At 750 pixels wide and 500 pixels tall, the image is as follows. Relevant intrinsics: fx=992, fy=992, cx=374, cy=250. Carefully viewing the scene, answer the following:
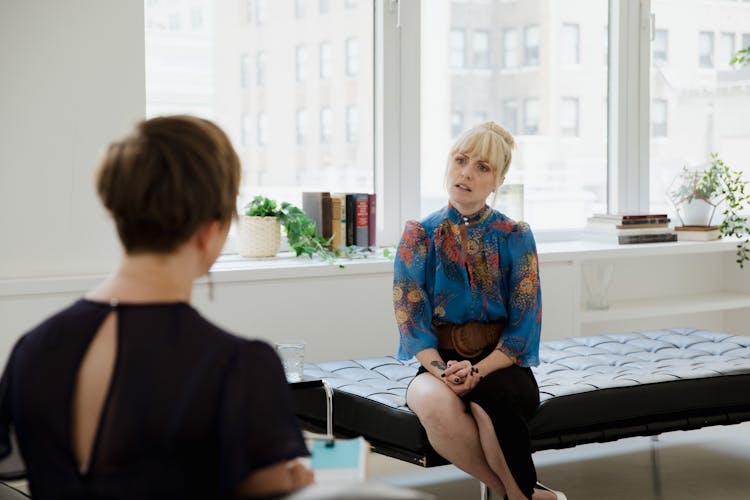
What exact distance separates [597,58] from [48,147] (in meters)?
2.79

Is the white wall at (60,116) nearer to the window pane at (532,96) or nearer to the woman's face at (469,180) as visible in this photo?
the woman's face at (469,180)

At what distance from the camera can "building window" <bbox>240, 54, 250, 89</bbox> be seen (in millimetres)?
4020

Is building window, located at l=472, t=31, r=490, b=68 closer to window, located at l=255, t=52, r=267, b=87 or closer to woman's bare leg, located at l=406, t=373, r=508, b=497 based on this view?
window, located at l=255, t=52, r=267, b=87

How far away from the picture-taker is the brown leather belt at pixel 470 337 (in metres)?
2.92

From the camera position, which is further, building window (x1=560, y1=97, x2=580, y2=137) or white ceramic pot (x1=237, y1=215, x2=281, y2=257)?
building window (x1=560, y1=97, x2=580, y2=137)

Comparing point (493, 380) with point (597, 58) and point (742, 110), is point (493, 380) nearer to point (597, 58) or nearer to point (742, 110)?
point (597, 58)

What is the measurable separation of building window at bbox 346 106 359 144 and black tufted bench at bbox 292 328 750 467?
1078mm

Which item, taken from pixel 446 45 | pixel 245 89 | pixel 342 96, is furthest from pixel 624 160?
pixel 245 89

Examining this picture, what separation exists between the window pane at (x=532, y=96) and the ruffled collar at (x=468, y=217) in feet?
4.69

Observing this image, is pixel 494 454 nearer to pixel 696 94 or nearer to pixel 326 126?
pixel 326 126

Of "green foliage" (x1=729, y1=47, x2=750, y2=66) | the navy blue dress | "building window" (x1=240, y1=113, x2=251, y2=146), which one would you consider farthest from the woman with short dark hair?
"green foliage" (x1=729, y1=47, x2=750, y2=66)

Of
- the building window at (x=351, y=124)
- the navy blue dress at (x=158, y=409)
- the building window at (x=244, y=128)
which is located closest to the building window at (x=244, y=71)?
the building window at (x=244, y=128)

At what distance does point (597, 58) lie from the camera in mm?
4949

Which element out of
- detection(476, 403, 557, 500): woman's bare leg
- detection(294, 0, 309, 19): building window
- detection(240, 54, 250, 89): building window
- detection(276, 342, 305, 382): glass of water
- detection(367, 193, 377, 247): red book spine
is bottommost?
detection(476, 403, 557, 500): woman's bare leg
